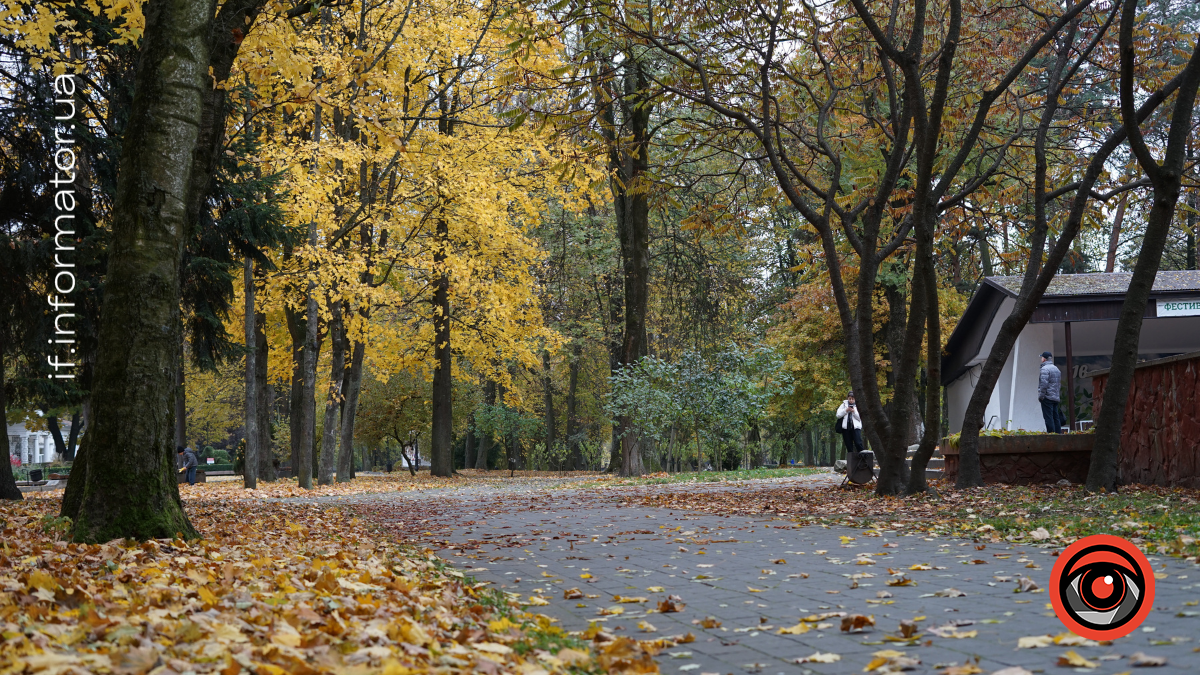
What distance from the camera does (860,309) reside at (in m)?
12.8

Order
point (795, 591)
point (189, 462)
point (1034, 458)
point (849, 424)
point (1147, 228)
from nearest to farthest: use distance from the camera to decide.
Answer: point (795, 591) < point (1147, 228) < point (1034, 458) < point (849, 424) < point (189, 462)

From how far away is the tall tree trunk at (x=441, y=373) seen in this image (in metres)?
26.4

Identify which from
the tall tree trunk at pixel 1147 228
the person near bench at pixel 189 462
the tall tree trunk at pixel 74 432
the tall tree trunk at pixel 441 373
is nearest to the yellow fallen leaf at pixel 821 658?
the tall tree trunk at pixel 1147 228

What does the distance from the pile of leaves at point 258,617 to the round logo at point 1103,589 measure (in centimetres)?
188

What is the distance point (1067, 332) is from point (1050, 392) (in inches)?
82.9

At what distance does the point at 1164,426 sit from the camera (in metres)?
12.3

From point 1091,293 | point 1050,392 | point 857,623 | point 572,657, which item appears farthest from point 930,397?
point 572,657

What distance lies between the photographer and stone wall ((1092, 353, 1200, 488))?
11555mm

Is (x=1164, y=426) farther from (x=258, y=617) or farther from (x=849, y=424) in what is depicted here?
(x=258, y=617)

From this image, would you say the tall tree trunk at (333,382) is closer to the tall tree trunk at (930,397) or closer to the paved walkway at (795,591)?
the paved walkway at (795,591)

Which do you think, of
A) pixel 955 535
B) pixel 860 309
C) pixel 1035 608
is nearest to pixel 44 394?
pixel 860 309

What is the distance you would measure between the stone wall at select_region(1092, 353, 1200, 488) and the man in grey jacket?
3.56m

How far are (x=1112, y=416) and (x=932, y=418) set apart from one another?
2235 mm

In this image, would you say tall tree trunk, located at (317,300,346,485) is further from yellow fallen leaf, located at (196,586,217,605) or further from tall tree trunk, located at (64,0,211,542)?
yellow fallen leaf, located at (196,586,217,605)
